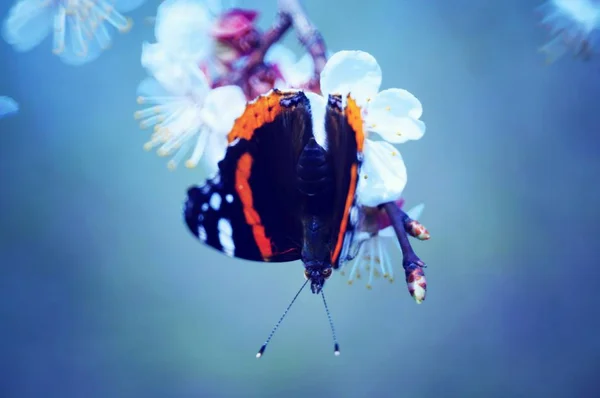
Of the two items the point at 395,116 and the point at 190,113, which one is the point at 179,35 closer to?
the point at 190,113

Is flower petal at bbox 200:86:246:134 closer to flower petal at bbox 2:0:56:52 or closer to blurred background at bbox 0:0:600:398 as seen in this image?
flower petal at bbox 2:0:56:52

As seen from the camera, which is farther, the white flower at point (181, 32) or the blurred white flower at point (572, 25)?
the blurred white flower at point (572, 25)

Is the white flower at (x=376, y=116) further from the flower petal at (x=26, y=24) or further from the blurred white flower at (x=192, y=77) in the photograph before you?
the flower petal at (x=26, y=24)

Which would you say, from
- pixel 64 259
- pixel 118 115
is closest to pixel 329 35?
pixel 118 115

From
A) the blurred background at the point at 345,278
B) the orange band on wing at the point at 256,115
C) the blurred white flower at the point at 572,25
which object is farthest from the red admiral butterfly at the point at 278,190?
the blurred background at the point at 345,278

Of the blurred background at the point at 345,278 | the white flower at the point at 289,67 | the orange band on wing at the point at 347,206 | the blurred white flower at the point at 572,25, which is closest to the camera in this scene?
the orange band on wing at the point at 347,206
